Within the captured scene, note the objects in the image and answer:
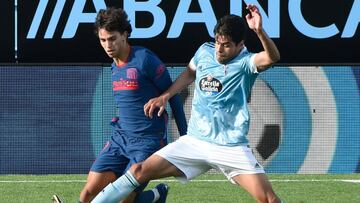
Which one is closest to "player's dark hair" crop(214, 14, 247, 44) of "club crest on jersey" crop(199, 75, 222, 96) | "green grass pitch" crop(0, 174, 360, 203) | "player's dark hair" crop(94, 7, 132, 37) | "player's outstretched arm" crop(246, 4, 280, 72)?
"player's outstretched arm" crop(246, 4, 280, 72)

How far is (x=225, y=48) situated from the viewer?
791 centimetres

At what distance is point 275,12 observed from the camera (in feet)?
46.9

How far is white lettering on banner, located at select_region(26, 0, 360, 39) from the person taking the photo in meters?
14.2

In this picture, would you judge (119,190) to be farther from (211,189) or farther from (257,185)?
(211,189)

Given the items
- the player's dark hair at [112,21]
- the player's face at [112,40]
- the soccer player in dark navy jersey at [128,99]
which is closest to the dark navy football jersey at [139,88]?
the soccer player in dark navy jersey at [128,99]

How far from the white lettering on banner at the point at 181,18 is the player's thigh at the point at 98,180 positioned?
5.72 m

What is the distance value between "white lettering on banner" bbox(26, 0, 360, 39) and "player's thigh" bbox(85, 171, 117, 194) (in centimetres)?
572

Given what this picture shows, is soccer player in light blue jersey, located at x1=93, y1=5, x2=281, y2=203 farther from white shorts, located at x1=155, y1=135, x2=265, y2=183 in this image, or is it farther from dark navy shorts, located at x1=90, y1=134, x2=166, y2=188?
dark navy shorts, located at x1=90, y1=134, x2=166, y2=188

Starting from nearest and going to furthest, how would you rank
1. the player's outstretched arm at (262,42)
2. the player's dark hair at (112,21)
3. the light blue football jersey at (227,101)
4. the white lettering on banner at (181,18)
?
the player's outstretched arm at (262,42) → the light blue football jersey at (227,101) → the player's dark hair at (112,21) → the white lettering on banner at (181,18)

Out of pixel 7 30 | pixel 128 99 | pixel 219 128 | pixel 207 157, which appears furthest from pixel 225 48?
pixel 7 30

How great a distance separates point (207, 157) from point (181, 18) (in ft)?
21.3

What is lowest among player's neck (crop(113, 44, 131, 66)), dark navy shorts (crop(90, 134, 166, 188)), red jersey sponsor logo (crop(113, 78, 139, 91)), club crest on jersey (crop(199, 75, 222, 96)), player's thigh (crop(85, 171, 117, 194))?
player's thigh (crop(85, 171, 117, 194))

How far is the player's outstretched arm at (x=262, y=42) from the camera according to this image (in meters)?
7.50

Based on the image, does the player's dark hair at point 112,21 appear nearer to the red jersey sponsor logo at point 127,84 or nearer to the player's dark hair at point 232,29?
the red jersey sponsor logo at point 127,84
